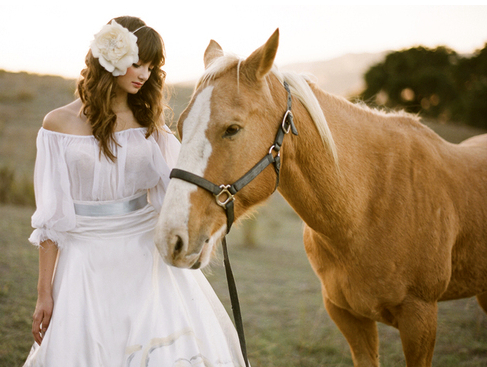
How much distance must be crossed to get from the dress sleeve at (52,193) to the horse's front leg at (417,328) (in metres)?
2.04

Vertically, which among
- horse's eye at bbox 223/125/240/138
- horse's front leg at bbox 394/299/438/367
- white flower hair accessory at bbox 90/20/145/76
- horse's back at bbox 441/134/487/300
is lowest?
horse's front leg at bbox 394/299/438/367

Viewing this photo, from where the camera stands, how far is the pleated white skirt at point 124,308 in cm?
173

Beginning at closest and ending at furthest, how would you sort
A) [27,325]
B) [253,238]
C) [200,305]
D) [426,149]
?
[200,305] → [426,149] → [27,325] → [253,238]

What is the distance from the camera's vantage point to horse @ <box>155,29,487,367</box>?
1.67m

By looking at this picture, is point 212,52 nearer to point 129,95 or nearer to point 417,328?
point 129,95

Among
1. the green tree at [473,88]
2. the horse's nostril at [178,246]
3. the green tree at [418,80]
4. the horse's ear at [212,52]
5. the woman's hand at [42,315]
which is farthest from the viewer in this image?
the green tree at [418,80]

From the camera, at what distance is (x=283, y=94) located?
1908 millimetres

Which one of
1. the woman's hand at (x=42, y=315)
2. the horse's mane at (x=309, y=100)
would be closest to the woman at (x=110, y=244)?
the woman's hand at (x=42, y=315)

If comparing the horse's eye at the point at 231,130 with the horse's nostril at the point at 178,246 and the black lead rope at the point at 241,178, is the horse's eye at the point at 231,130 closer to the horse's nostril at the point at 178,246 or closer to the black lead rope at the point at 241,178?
the black lead rope at the point at 241,178

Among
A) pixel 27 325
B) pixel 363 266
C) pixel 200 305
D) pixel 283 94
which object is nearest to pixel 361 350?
pixel 363 266

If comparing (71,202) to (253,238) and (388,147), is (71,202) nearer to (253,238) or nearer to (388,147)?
(388,147)

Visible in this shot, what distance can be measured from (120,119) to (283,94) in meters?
0.96

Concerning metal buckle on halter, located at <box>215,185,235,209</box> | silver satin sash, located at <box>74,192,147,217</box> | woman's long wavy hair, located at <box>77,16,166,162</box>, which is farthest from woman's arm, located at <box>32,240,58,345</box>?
metal buckle on halter, located at <box>215,185,235,209</box>

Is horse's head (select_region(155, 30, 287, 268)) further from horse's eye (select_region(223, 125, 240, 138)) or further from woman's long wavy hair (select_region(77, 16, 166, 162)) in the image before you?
woman's long wavy hair (select_region(77, 16, 166, 162))
